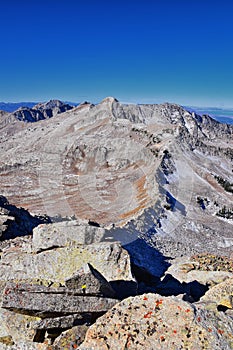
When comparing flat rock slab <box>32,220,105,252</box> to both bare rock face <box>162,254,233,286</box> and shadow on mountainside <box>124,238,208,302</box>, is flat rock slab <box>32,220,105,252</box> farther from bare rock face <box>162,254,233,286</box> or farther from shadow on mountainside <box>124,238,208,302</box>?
bare rock face <box>162,254,233,286</box>

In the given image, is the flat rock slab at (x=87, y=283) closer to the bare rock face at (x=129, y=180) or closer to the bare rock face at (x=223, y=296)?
the bare rock face at (x=223, y=296)

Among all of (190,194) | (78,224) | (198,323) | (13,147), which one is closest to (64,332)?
(198,323)

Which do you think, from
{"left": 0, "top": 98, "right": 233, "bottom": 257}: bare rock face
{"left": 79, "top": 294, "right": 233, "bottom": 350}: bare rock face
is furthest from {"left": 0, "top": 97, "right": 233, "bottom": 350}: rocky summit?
{"left": 0, "top": 98, "right": 233, "bottom": 257}: bare rock face

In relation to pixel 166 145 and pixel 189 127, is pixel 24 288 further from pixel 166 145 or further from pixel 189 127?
pixel 189 127

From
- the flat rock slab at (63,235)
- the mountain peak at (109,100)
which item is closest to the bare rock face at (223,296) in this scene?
the flat rock slab at (63,235)

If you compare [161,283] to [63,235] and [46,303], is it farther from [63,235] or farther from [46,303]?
[46,303]
